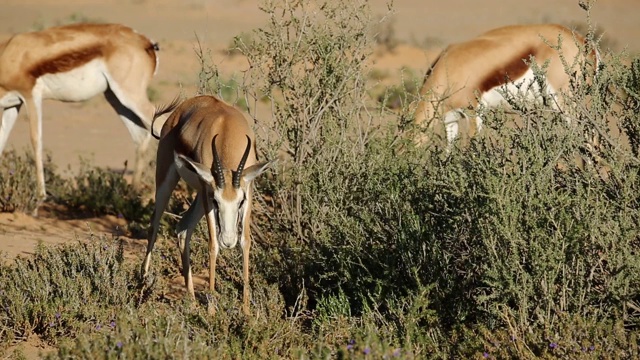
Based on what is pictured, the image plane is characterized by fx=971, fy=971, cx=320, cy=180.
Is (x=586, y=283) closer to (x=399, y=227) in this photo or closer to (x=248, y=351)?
(x=399, y=227)

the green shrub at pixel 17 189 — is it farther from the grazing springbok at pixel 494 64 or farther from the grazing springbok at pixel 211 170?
the grazing springbok at pixel 494 64

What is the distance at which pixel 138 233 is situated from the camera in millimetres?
9125

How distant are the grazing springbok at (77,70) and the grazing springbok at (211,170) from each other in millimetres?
4187

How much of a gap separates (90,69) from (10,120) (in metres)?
1.11

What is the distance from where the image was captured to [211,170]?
6184 millimetres

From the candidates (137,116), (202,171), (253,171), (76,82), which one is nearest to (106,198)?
(137,116)

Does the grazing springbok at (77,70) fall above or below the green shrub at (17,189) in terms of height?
above

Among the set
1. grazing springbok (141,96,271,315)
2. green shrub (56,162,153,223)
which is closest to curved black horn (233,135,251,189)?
grazing springbok (141,96,271,315)

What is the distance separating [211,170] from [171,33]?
30.4m

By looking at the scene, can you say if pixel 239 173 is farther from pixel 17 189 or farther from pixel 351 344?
pixel 17 189

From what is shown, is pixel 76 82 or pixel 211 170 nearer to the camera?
pixel 211 170

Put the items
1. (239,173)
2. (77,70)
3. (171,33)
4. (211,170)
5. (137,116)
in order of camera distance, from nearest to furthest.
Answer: (239,173) < (211,170) < (77,70) < (137,116) < (171,33)

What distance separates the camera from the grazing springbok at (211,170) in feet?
19.5

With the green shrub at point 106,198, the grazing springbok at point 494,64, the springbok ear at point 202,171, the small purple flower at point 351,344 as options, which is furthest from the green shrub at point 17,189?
the small purple flower at point 351,344
